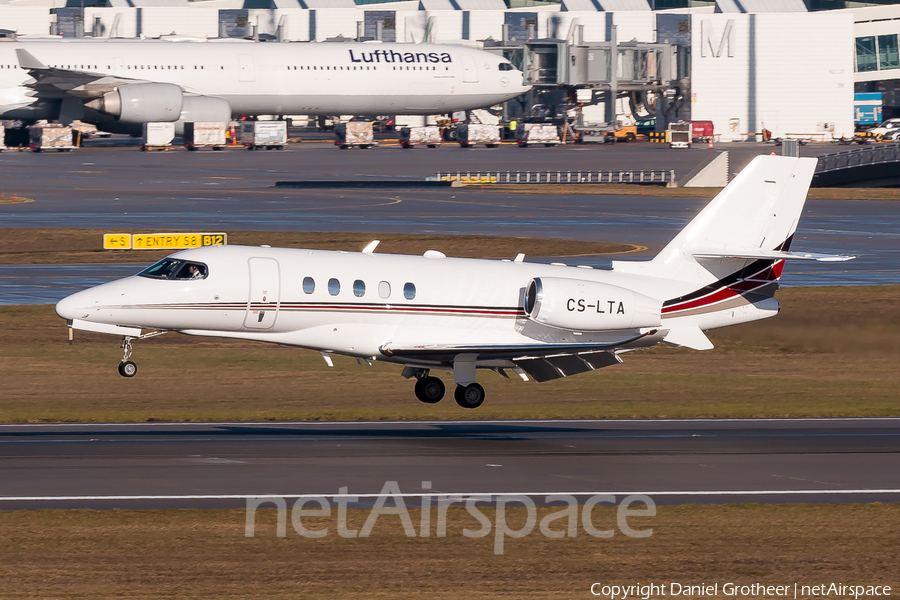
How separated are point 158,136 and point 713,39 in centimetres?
6877

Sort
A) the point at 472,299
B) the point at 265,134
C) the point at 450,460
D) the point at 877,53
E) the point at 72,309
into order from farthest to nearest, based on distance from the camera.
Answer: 1. the point at 877,53
2. the point at 265,134
3. the point at 472,299
4. the point at 72,309
5. the point at 450,460

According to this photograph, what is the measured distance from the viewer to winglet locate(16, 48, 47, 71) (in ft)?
409

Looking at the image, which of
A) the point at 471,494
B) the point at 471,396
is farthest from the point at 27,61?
the point at 471,494

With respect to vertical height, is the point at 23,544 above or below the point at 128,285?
below

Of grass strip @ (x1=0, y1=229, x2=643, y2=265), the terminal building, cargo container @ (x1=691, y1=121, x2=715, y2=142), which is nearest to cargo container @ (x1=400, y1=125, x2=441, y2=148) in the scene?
the terminal building

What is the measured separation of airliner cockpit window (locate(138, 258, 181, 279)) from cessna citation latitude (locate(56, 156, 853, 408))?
0.04 meters

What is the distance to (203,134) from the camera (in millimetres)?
133000

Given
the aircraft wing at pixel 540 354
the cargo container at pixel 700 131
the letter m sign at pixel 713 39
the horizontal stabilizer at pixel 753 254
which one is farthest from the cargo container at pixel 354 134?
the aircraft wing at pixel 540 354

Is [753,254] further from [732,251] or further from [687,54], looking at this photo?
[687,54]

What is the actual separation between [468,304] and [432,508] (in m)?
11.3

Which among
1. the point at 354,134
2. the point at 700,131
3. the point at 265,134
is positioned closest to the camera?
the point at 265,134

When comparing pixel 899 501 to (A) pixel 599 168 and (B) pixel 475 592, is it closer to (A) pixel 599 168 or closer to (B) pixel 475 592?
(B) pixel 475 592

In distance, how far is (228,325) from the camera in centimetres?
3606

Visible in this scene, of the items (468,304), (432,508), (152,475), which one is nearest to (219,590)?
(432,508)
